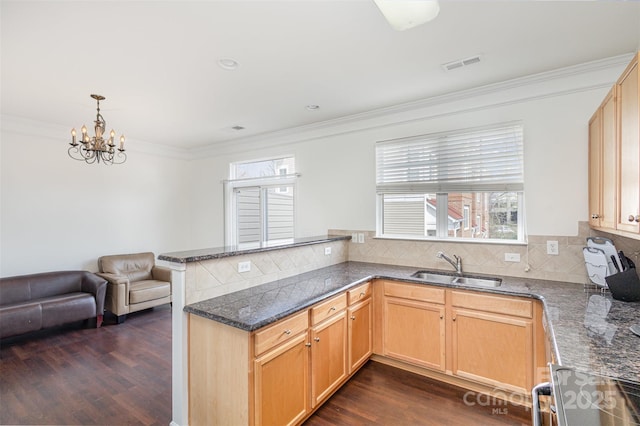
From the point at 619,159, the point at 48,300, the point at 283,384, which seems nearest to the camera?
the point at 619,159

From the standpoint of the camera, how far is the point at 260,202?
5.02 meters

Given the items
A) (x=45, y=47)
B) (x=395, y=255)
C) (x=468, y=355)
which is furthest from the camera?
(x=395, y=255)

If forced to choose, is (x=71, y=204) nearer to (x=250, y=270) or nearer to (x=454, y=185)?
(x=250, y=270)

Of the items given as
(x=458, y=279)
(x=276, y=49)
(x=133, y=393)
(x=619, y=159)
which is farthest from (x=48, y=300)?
(x=619, y=159)

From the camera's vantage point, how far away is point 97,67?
2586 millimetres

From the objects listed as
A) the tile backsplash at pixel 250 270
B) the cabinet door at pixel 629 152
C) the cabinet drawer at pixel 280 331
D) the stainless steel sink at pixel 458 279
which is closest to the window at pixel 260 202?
the tile backsplash at pixel 250 270

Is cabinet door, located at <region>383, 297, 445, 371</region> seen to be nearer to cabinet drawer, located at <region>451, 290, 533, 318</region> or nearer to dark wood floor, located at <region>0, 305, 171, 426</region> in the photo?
cabinet drawer, located at <region>451, 290, 533, 318</region>

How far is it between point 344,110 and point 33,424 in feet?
12.9

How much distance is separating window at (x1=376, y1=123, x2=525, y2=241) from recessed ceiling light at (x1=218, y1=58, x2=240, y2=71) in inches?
75.0

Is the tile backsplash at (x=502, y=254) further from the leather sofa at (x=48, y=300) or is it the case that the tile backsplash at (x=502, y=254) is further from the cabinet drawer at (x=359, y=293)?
the leather sofa at (x=48, y=300)

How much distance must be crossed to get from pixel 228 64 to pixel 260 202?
2698mm

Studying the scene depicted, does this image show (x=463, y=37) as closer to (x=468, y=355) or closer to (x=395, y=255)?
(x=395, y=255)

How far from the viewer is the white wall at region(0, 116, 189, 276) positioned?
396 cm

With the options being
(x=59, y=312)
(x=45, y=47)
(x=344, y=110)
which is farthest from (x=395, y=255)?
(x=59, y=312)
